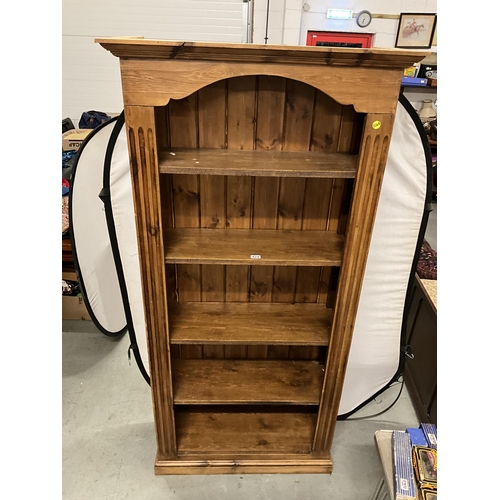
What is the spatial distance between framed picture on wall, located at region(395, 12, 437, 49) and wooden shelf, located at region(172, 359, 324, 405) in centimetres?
418

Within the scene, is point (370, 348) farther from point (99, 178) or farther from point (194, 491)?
point (99, 178)

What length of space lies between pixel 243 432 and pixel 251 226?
3.46 feet

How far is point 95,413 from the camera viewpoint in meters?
2.25

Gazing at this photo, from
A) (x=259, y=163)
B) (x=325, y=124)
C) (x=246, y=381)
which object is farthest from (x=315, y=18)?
(x=246, y=381)

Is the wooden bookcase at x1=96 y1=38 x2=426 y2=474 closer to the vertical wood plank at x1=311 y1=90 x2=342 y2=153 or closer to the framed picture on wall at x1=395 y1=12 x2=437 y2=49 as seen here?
the vertical wood plank at x1=311 y1=90 x2=342 y2=153

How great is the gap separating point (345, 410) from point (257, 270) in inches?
39.2

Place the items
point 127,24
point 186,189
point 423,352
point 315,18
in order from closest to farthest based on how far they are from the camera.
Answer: point 186,189 < point 423,352 < point 127,24 < point 315,18

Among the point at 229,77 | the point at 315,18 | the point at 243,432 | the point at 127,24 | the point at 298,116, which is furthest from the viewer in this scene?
the point at 315,18

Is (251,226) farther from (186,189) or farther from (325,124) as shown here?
(325,124)

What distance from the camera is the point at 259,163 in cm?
138

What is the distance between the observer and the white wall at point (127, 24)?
14.1ft

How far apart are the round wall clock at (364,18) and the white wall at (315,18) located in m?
0.04

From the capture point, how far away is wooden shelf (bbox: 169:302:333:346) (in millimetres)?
1663

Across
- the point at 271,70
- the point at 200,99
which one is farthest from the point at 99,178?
the point at 271,70
